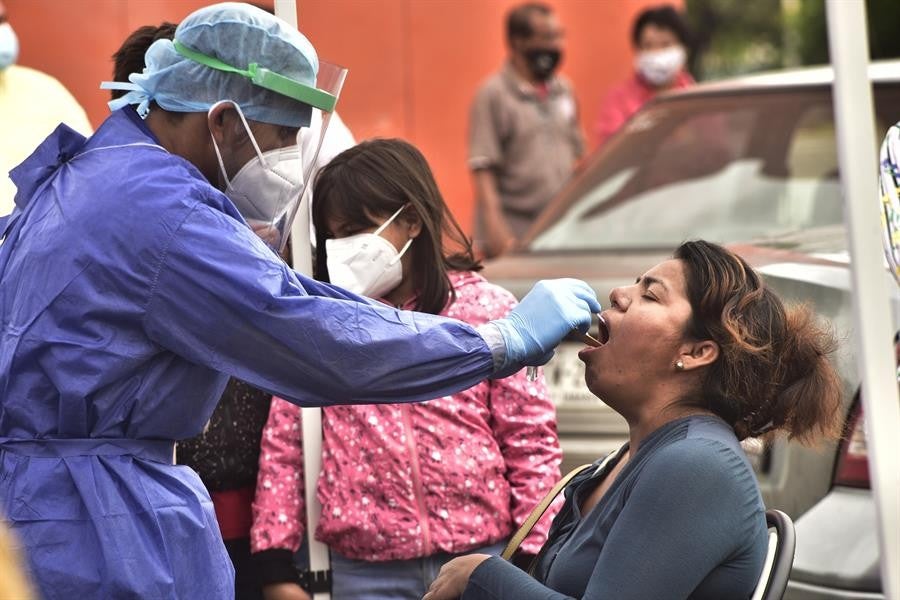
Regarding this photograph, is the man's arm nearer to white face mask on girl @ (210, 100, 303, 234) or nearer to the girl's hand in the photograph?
white face mask on girl @ (210, 100, 303, 234)

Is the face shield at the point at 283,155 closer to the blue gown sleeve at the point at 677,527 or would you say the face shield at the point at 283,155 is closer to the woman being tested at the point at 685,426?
the woman being tested at the point at 685,426

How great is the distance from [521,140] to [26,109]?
4372 millimetres

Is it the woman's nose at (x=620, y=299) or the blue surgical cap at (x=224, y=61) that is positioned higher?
the blue surgical cap at (x=224, y=61)

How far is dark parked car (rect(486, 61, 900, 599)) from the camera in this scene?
5.06 m

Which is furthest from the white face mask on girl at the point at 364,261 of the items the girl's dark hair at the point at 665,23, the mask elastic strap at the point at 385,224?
the girl's dark hair at the point at 665,23

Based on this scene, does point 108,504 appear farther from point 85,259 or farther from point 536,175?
point 536,175

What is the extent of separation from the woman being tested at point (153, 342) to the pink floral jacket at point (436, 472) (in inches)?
24.6

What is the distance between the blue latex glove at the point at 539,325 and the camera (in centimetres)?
285

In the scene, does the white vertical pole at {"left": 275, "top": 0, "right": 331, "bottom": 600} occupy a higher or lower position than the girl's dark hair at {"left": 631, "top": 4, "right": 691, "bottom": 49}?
lower

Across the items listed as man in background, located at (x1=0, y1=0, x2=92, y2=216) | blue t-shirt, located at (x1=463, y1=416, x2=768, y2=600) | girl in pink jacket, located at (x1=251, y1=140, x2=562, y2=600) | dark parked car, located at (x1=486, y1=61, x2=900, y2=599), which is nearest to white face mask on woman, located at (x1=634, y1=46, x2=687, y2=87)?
dark parked car, located at (x1=486, y1=61, x2=900, y2=599)

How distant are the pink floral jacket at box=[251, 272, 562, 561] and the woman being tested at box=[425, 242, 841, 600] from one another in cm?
42

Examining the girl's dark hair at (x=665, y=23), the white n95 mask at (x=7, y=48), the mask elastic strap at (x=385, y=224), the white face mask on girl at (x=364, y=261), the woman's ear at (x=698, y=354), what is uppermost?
the white n95 mask at (x=7, y=48)

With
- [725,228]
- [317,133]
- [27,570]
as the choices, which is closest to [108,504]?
[27,570]

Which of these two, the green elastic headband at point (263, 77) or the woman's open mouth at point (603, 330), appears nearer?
the green elastic headband at point (263, 77)
